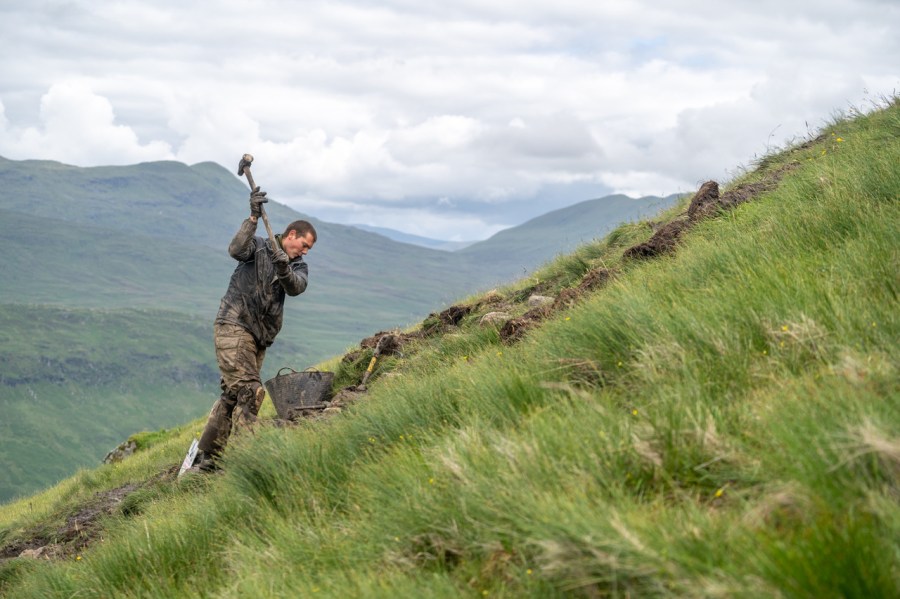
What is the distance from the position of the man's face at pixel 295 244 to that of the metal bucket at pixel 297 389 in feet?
5.39

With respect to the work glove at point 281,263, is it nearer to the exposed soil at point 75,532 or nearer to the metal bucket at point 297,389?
the metal bucket at point 297,389

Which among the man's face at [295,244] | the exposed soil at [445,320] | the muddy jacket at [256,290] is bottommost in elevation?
the exposed soil at [445,320]

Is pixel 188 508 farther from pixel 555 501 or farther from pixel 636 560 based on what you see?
pixel 636 560

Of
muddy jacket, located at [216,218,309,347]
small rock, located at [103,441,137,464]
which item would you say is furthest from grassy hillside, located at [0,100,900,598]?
small rock, located at [103,441,137,464]

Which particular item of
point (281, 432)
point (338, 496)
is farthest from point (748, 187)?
point (338, 496)

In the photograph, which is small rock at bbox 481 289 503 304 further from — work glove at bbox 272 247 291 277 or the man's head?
work glove at bbox 272 247 291 277

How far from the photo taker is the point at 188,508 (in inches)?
281

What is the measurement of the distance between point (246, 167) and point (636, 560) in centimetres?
975

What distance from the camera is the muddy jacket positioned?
11.5 m

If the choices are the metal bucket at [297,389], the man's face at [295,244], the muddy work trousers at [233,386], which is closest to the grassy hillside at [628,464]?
the muddy work trousers at [233,386]

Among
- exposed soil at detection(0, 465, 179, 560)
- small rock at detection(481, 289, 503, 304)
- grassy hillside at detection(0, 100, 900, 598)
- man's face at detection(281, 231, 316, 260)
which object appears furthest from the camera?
small rock at detection(481, 289, 503, 304)

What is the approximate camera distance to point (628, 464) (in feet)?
14.6

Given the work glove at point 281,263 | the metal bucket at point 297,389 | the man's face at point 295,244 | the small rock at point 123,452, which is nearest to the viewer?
the work glove at point 281,263

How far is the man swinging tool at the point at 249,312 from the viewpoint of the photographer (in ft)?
37.4
